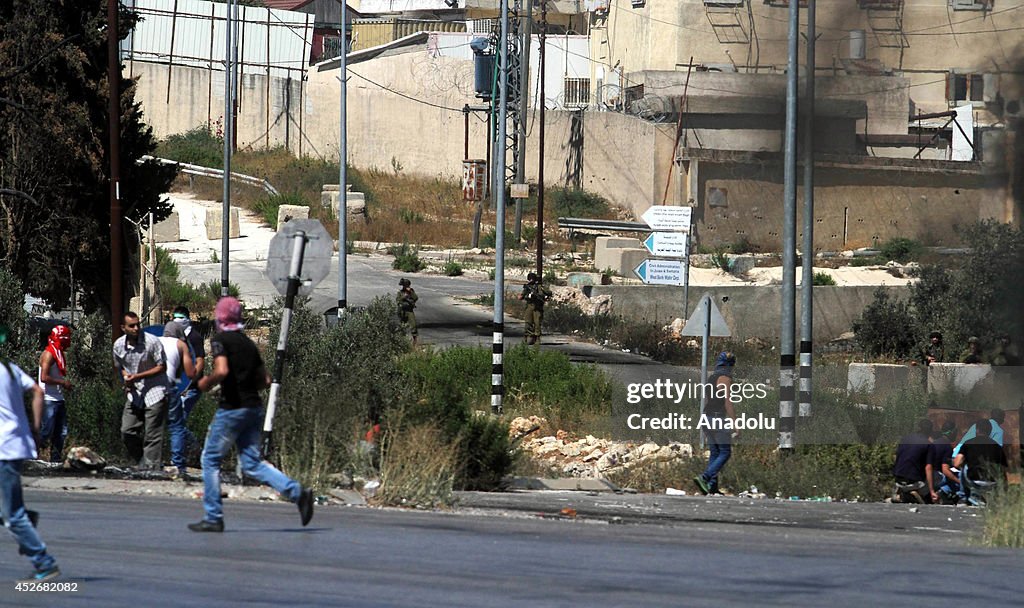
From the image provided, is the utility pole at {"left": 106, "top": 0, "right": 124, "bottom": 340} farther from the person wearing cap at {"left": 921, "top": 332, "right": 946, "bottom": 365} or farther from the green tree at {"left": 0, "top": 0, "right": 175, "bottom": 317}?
the person wearing cap at {"left": 921, "top": 332, "right": 946, "bottom": 365}

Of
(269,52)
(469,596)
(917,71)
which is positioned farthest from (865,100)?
(269,52)

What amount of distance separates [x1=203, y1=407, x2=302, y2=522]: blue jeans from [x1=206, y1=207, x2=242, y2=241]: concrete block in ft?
131

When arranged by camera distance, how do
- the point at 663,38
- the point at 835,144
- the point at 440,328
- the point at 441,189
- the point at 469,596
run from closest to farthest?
the point at 469,596 < the point at 835,144 < the point at 440,328 < the point at 663,38 < the point at 441,189

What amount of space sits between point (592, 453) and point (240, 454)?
11359mm

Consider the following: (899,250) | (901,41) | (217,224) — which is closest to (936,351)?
(899,250)

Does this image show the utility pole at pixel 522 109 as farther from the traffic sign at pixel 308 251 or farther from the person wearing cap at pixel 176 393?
the traffic sign at pixel 308 251

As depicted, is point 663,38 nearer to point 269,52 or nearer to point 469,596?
point 269,52

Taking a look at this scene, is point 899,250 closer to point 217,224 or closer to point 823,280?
point 823,280

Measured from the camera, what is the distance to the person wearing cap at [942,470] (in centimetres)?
1761

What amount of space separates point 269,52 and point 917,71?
51608 mm

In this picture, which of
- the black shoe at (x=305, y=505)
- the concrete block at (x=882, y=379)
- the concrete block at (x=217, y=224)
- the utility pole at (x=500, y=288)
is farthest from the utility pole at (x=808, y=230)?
the concrete block at (x=217, y=224)

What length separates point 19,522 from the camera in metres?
8.09

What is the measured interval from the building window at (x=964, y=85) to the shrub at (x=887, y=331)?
16.7m

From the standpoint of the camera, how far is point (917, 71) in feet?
55.1
